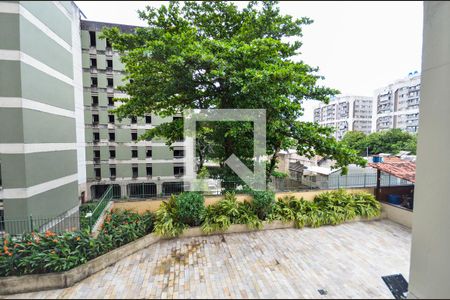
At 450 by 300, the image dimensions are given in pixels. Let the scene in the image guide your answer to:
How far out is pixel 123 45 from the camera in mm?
6395

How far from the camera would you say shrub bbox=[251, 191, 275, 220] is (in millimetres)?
6391

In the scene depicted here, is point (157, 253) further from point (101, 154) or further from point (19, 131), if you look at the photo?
point (101, 154)

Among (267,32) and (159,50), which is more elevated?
(267,32)

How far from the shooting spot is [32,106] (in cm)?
648

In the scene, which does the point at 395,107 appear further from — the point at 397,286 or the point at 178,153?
the point at 397,286

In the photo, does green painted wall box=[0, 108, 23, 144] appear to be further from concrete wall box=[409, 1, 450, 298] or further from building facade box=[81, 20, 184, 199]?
building facade box=[81, 20, 184, 199]

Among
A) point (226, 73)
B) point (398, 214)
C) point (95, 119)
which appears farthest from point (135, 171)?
point (398, 214)

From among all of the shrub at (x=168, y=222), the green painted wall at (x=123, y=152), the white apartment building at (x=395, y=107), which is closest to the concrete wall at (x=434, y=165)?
the shrub at (x=168, y=222)

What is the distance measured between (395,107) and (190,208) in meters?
40.2

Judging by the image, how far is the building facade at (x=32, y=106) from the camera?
19.6 feet

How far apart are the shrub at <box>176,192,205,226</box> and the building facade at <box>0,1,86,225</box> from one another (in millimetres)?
5010

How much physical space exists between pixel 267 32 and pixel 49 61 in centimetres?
771

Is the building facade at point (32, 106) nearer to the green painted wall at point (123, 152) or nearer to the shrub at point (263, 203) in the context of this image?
the shrub at point (263, 203)

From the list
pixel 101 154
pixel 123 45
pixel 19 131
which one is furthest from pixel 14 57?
pixel 101 154
